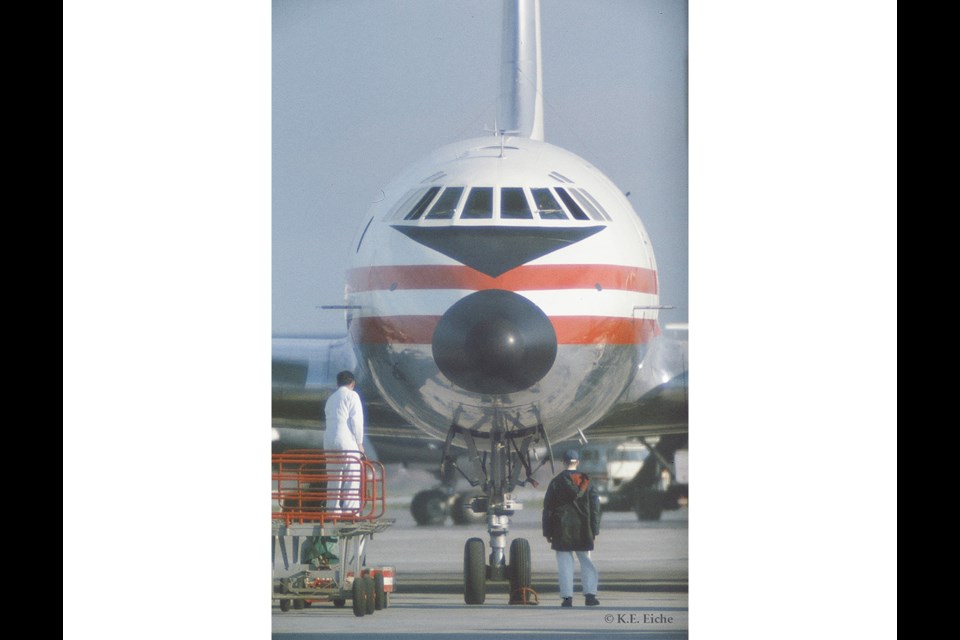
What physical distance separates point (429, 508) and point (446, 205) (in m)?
11.3

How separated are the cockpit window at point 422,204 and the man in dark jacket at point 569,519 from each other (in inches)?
107

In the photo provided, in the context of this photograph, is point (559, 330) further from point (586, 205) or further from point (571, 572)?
point (571, 572)

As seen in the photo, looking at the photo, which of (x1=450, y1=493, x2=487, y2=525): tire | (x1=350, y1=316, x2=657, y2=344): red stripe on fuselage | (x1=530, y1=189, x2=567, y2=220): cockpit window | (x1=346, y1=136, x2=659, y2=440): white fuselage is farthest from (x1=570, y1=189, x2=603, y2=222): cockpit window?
(x1=450, y1=493, x2=487, y2=525): tire

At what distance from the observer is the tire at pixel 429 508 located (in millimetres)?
21922

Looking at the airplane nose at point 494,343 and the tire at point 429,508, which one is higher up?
the airplane nose at point 494,343

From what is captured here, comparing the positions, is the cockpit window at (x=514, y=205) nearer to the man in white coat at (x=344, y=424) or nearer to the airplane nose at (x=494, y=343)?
the airplane nose at (x=494, y=343)

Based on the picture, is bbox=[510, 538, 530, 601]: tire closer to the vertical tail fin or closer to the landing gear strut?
the landing gear strut

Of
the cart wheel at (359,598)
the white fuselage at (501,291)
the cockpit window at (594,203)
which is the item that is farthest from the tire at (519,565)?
the cockpit window at (594,203)

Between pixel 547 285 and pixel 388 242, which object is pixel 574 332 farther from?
pixel 388 242

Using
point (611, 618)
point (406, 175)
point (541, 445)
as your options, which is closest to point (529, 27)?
point (406, 175)

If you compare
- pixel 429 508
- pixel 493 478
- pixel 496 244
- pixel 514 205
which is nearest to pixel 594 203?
pixel 514 205

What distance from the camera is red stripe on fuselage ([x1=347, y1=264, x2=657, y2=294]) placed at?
1091 centimetres

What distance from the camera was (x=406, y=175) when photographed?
12.5m

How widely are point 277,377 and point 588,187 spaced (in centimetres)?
631
